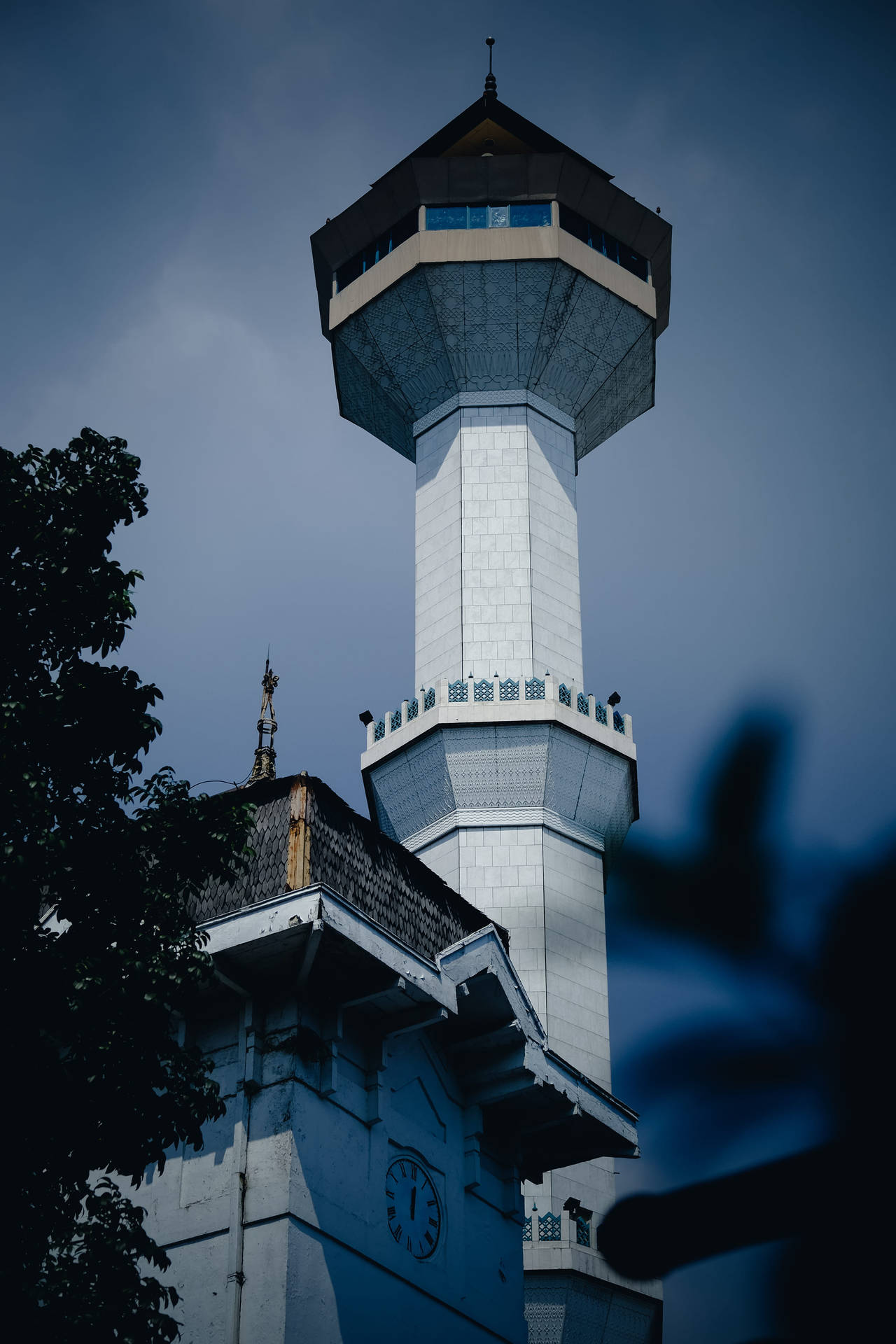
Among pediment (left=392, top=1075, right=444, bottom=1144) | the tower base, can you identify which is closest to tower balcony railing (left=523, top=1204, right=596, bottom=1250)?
the tower base

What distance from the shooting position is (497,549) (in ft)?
152

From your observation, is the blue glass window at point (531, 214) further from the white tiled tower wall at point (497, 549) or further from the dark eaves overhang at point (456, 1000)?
the dark eaves overhang at point (456, 1000)

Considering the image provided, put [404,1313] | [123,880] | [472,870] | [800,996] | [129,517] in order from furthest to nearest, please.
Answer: [472,870] → [404,1313] → [129,517] → [123,880] → [800,996]

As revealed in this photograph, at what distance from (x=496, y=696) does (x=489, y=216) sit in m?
16.7

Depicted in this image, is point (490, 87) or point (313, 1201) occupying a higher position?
point (490, 87)

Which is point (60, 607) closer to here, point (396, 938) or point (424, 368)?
point (396, 938)

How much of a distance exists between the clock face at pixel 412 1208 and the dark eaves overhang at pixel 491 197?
118 feet

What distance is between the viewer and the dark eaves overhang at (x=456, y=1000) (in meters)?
19.5

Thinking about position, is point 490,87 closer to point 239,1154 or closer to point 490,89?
point 490,89

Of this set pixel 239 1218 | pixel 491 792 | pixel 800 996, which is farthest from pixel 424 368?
pixel 800 996

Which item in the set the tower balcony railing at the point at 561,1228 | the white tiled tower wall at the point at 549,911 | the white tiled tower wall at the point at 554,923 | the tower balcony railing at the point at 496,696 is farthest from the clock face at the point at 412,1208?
the tower balcony railing at the point at 496,696

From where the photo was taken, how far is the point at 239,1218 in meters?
18.6

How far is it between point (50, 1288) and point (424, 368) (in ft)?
132

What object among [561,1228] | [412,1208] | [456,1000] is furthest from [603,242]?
[412,1208]
